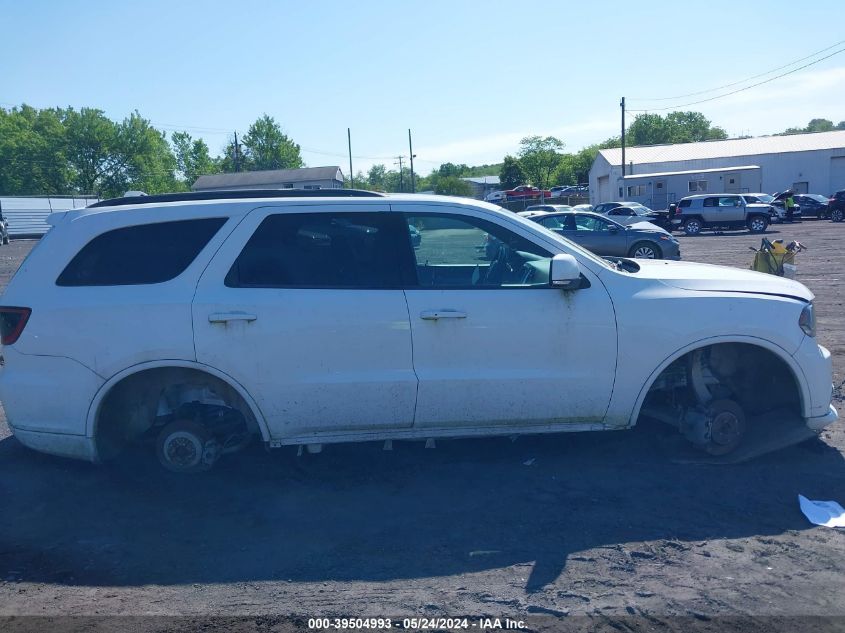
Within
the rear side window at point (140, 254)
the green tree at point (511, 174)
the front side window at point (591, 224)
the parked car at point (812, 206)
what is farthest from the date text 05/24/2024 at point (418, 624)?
the green tree at point (511, 174)

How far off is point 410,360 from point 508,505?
1.10 m

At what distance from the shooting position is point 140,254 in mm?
5109

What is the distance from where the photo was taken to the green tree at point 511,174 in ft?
282

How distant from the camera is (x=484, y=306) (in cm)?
498

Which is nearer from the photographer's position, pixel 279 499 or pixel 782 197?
pixel 279 499

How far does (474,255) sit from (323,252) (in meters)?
1.10

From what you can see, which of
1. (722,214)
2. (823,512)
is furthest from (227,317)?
(722,214)

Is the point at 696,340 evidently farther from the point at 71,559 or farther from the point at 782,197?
the point at 782,197

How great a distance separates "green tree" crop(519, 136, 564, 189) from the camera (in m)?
92.1

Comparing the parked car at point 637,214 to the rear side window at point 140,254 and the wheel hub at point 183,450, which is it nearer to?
the rear side window at point 140,254

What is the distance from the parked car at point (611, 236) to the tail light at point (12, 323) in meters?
16.7

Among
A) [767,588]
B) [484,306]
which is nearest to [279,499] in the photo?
[484,306]

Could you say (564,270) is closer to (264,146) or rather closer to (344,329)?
(344,329)

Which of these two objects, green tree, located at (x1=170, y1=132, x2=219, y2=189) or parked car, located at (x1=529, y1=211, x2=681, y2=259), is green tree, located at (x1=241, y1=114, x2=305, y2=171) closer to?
green tree, located at (x1=170, y1=132, x2=219, y2=189)
